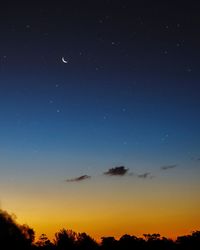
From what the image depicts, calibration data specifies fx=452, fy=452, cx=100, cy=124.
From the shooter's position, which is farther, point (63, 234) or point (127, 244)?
point (127, 244)

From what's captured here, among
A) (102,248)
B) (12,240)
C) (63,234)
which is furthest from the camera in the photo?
(102,248)

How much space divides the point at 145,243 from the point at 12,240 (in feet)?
161

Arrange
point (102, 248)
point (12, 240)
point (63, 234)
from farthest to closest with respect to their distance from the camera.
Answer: point (102, 248)
point (63, 234)
point (12, 240)

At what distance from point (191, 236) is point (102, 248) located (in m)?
26.8

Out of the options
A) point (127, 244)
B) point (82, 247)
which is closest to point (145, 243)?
point (127, 244)

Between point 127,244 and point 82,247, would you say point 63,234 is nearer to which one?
point 82,247

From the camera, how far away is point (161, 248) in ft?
417

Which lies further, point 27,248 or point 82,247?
point 82,247

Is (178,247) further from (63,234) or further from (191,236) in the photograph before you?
(63,234)

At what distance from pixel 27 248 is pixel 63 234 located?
14872 mm

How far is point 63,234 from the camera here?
4387 inches

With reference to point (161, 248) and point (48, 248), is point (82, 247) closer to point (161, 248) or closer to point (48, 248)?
point (48, 248)

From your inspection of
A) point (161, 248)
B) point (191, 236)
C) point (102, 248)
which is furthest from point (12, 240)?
point (191, 236)

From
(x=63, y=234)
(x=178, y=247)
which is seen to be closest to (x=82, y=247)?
(x=63, y=234)
